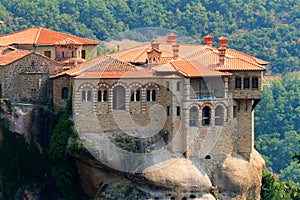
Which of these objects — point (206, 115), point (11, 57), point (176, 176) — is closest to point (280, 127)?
point (206, 115)

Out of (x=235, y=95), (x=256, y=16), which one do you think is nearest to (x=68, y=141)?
(x=235, y=95)

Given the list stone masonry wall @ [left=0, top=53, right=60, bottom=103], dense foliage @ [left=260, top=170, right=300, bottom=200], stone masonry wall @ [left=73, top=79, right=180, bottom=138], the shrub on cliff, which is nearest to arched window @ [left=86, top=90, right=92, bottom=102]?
stone masonry wall @ [left=73, top=79, right=180, bottom=138]

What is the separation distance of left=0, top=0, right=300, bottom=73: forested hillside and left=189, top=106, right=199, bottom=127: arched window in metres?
61.4

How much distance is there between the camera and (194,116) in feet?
249

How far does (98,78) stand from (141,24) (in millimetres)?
68406

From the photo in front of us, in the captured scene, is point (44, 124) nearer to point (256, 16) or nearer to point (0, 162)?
point (0, 162)

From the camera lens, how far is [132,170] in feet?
247

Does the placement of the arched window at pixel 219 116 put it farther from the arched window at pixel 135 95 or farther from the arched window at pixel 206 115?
the arched window at pixel 135 95

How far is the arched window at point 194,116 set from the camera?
2977 inches

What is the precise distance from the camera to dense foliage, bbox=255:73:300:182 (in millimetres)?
134750

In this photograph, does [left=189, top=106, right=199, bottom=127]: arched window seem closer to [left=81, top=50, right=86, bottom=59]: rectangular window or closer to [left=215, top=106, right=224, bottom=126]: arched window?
[left=215, top=106, right=224, bottom=126]: arched window

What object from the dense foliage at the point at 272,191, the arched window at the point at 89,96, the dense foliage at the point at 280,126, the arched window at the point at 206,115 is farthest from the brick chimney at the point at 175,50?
the dense foliage at the point at 280,126

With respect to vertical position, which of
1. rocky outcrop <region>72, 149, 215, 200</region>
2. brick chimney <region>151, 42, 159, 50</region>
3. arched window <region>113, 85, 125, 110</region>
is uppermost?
brick chimney <region>151, 42, 159, 50</region>

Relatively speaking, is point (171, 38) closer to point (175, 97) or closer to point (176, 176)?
point (175, 97)
